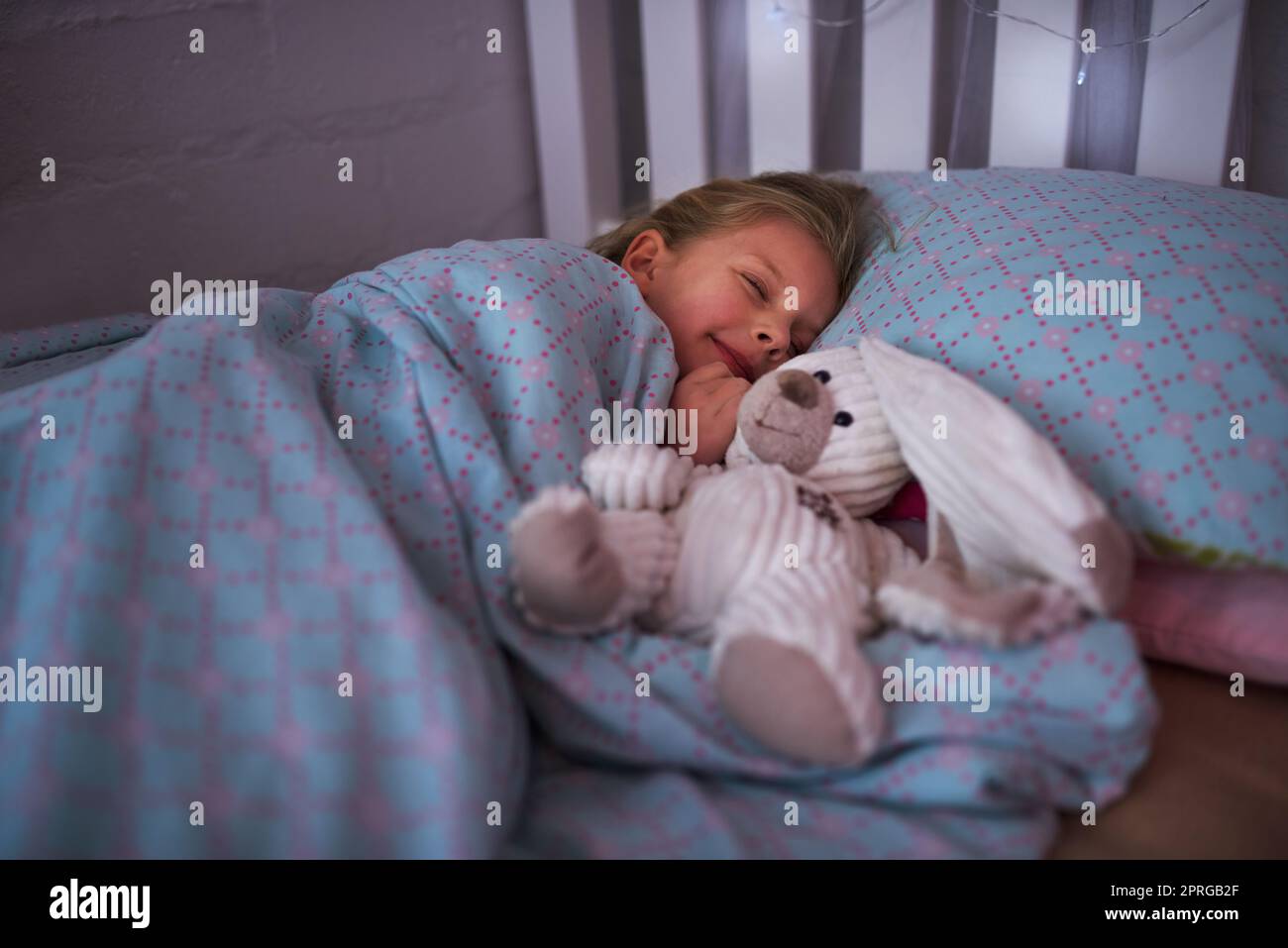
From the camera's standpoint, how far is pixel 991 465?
2.44ft

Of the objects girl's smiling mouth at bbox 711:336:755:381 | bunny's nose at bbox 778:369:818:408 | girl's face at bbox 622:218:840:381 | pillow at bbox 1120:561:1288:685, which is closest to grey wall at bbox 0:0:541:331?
girl's face at bbox 622:218:840:381

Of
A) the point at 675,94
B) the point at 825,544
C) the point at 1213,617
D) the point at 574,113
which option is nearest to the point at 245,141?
the point at 574,113

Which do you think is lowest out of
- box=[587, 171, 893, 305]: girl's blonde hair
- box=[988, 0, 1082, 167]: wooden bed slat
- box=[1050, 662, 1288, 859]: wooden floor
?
box=[1050, 662, 1288, 859]: wooden floor

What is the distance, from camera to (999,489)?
73 cm

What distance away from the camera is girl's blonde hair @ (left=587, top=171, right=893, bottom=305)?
4.20ft

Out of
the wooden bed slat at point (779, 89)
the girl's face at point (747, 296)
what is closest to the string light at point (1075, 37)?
the wooden bed slat at point (779, 89)

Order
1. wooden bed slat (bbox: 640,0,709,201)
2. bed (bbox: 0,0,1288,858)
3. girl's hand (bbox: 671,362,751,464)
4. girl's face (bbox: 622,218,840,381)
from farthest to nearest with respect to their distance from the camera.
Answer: wooden bed slat (bbox: 640,0,709,201) → girl's face (bbox: 622,218,840,381) → girl's hand (bbox: 671,362,751,464) → bed (bbox: 0,0,1288,858)

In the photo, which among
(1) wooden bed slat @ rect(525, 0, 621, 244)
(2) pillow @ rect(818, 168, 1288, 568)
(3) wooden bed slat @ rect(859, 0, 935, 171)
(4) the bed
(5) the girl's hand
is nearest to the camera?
(4) the bed

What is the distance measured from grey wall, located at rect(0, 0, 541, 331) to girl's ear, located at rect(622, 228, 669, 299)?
0.59m

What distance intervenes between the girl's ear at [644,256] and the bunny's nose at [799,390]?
1.57ft

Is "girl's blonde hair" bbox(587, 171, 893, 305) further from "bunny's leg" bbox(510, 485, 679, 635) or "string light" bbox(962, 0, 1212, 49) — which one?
"bunny's leg" bbox(510, 485, 679, 635)

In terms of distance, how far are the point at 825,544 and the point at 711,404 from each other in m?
0.33
